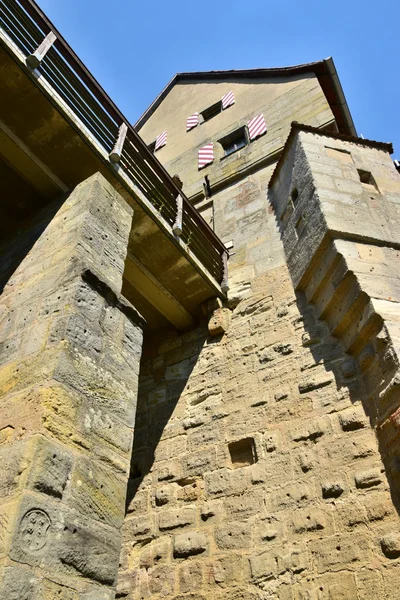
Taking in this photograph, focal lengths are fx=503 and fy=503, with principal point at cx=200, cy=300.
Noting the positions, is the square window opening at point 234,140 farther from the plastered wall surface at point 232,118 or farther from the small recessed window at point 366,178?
the small recessed window at point 366,178

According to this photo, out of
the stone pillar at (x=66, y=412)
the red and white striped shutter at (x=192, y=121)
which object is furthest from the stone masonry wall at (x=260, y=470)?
the red and white striped shutter at (x=192, y=121)

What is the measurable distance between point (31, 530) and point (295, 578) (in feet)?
7.34

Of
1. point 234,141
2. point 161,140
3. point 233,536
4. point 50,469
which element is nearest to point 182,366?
point 233,536

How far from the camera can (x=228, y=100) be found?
1032cm

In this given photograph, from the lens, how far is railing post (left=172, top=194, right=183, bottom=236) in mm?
5094

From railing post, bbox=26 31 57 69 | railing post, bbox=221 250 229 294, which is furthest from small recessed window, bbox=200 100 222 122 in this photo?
railing post, bbox=26 31 57 69

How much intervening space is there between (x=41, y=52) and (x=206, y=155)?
5.03 meters

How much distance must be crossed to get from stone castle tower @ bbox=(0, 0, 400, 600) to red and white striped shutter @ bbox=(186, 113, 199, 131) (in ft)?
14.5

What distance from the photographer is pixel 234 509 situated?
4.01m

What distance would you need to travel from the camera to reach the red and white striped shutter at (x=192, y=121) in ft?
34.4

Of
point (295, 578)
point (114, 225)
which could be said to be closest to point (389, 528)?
point (295, 578)

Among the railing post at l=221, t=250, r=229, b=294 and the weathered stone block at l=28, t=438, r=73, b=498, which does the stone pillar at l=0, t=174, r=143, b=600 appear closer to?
the weathered stone block at l=28, t=438, r=73, b=498

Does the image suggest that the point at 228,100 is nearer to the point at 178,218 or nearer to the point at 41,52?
the point at 178,218

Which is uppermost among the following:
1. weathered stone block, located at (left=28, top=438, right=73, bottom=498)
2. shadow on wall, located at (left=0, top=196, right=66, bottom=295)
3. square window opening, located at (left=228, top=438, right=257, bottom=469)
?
shadow on wall, located at (left=0, top=196, right=66, bottom=295)
